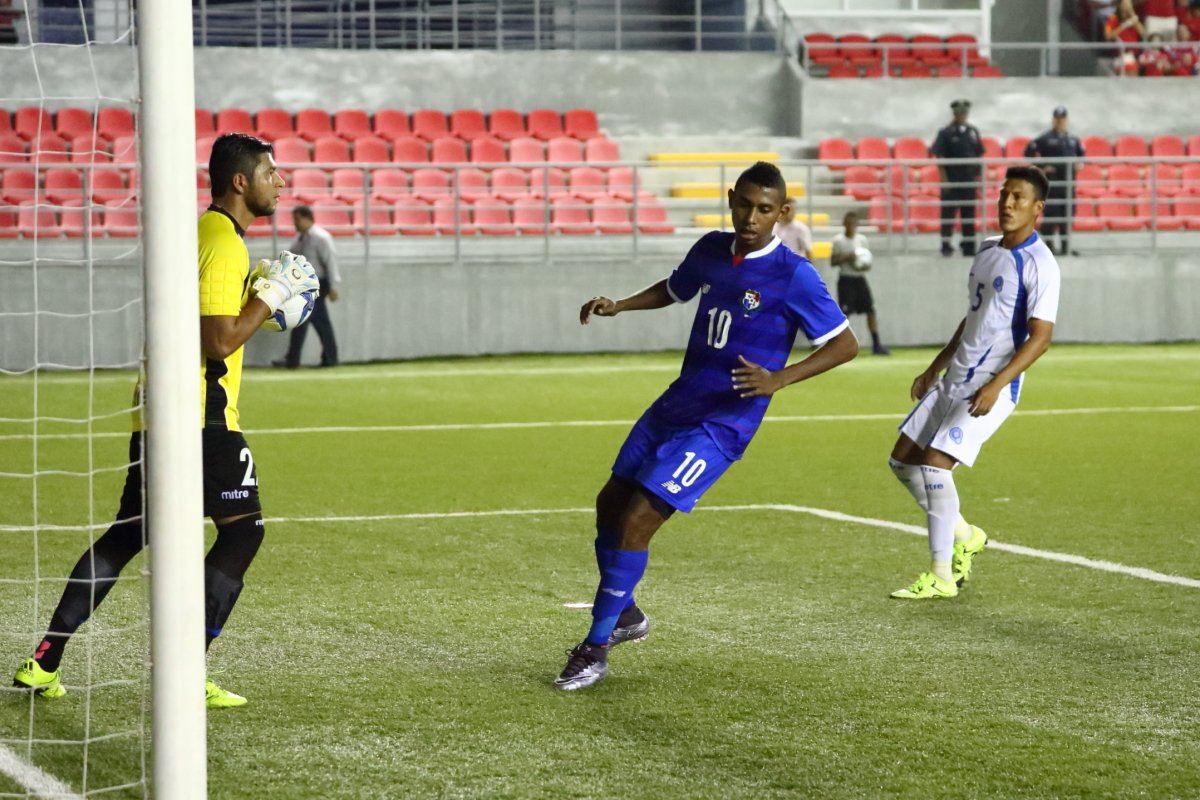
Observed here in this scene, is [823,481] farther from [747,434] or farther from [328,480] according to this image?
[747,434]

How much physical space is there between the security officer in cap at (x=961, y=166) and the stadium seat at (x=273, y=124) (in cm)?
865

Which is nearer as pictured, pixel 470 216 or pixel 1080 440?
pixel 1080 440

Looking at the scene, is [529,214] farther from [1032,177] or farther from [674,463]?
[674,463]

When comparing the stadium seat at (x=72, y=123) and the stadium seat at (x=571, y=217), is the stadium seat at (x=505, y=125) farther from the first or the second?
the stadium seat at (x=72, y=123)

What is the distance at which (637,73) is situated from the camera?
2594 centimetres

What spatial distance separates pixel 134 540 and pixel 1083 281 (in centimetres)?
1835

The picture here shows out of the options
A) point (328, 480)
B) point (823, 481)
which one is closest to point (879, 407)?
point (823, 481)

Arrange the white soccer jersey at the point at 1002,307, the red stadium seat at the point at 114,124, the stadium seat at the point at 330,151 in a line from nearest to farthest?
the white soccer jersey at the point at 1002,307 → the red stadium seat at the point at 114,124 → the stadium seat at the point at 330,151

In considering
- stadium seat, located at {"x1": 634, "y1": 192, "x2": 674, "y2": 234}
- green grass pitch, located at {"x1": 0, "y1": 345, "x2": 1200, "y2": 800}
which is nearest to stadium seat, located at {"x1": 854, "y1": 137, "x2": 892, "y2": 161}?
stadium seat, located at {"x1": 634, "y1": 192, "x2": 674, "y2": 234}

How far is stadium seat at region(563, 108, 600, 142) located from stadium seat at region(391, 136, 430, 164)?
228 centimetres

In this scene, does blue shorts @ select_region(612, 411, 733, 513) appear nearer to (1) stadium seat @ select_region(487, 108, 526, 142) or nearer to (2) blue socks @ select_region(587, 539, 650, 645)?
(2) blue socks @ select_region(587, 539, 650, 645)

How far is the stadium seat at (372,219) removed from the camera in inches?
802

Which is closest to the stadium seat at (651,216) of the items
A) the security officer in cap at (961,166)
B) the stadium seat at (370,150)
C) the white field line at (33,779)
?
the stadium seat at (370,150)

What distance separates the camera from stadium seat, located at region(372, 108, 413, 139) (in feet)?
78.9
